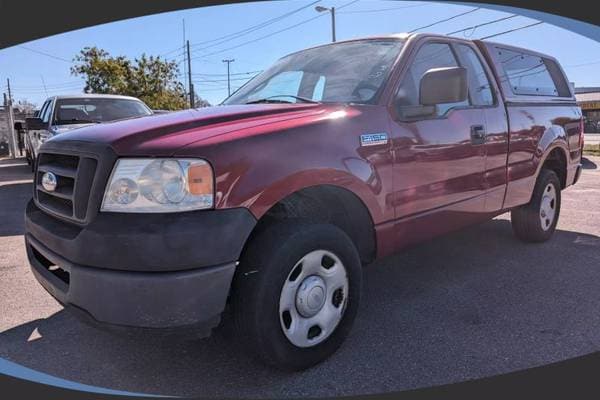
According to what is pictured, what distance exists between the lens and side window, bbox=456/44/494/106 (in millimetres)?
3877

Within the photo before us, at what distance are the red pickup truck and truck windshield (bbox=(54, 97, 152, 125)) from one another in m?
5.30

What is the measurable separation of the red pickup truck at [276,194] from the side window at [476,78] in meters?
0.03

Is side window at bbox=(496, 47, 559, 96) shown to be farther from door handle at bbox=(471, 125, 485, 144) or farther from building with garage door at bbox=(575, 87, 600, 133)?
building with garage door at bbox=(575, 87, 600, 133)

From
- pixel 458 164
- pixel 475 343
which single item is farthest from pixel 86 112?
pixel 475 343

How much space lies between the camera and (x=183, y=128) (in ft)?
7.93

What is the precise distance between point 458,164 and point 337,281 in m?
1.44

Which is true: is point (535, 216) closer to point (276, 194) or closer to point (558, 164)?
point (558, 164)

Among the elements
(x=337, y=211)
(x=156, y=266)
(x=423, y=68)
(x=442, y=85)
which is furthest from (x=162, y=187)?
(x=423, y=68)

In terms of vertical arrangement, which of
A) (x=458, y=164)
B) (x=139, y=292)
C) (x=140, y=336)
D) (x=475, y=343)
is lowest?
(x=475, y=343)

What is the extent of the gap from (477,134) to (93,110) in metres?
7.06

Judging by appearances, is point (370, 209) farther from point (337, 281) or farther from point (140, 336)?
point (140, 336)

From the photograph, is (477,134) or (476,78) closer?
(477,134)

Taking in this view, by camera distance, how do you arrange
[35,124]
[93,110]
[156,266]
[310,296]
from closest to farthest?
[156,266], [310,296], [35,124], [93,110]

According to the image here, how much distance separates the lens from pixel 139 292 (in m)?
2.06
